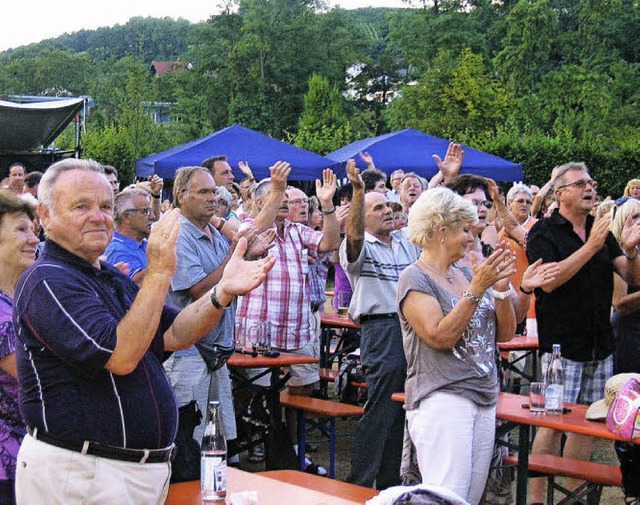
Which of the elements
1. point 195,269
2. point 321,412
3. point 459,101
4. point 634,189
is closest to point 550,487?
point 321,412

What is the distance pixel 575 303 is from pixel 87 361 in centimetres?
376

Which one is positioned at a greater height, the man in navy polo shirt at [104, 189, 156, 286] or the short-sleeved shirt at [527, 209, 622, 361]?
the man in navy polo shirt at [104, 189, 156, 286]

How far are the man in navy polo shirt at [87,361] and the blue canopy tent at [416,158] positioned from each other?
1215cm

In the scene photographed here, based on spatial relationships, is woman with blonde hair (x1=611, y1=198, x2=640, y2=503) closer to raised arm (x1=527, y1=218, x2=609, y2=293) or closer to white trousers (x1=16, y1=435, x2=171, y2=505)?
raised arm (x1=527, y1=218, x2=609, y2=293)

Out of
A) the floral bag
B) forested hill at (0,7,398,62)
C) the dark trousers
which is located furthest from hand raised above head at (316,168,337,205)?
forested hill at (0,7,398,62)

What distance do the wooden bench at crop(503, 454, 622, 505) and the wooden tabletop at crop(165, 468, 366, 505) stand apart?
1.86m

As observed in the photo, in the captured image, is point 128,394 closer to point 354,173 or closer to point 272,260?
point 272,260

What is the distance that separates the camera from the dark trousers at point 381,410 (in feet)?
19.4

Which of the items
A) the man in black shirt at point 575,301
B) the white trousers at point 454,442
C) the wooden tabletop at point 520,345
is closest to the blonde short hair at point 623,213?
the man in black shirt at point 575,301

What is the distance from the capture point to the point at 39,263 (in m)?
2.94

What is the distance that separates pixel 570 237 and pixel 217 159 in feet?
10.9

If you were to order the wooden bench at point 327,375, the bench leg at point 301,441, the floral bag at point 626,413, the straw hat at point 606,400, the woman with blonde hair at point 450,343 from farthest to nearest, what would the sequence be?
the wooden bench at point 327,375 → the bench leg at point 301,441 → the straw hat at point 606,400 → the floral bag at point 626,413 → the woman with blonde hair at point 450,343

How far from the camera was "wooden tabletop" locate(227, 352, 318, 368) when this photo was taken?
6.38 meters

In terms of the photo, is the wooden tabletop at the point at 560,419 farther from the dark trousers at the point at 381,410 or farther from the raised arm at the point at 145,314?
the raised arm at the point at 145,314
